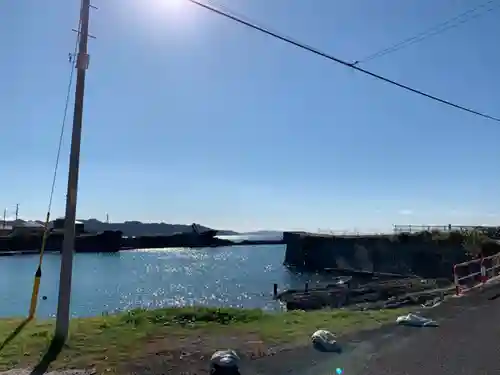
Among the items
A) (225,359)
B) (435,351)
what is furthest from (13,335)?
(435,351)

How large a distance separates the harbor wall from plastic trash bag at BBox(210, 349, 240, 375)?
39.7 metres

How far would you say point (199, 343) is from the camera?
7895mm

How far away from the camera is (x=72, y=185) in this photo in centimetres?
809

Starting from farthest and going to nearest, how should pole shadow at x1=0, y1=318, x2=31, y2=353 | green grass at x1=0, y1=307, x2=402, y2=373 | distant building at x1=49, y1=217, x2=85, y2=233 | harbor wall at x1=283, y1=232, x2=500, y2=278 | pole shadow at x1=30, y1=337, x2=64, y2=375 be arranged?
1. harbor wall at x1=283, y1=232, x2=500, y2=278
2. distant building at x1=49, y1=217, x2=85, y2=233
3. pole shadow at x1=0, y1=318, x2=31, y2=353
4. green grass at x1=0, y1=307, x2=402, y2=373
5. pole shadow at x1=30, y1=337, x2=64, y2=375

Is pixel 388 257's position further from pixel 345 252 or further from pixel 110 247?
pixel 110 247

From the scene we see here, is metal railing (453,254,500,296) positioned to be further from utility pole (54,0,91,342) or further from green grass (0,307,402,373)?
utility pole (54,0,91,342)

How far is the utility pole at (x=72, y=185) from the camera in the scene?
788cm

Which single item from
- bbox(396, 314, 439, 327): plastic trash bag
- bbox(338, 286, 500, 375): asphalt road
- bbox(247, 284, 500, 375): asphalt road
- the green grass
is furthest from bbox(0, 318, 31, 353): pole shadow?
bbox(396, 314, 439, 327): plastic trash bag

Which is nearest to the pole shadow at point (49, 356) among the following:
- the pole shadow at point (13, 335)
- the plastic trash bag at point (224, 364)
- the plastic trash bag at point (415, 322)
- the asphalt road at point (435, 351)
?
the pole shadow at point (13, 335)

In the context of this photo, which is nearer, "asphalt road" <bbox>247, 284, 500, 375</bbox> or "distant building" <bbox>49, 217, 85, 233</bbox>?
"asphalt road" <bbox>247, 284, 500, 375</bbox>

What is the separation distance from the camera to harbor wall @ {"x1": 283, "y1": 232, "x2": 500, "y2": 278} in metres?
59.4

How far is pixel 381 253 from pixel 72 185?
7024 cm

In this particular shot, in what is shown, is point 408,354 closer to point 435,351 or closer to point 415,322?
point 435,351

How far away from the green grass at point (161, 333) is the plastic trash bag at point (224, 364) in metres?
0.77
